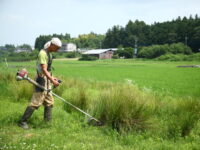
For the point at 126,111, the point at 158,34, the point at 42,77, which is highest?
the point at 158,34

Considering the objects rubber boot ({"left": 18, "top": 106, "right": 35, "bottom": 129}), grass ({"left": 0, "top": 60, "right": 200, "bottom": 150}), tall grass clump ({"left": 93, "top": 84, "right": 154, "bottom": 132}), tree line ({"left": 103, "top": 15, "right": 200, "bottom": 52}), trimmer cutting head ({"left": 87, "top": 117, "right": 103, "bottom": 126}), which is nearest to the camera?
grass ({"left": 0, "top": 60, "right": 200, "bottom": 150})

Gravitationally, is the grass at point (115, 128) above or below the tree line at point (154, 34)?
below

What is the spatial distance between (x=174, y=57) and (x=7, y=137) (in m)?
57.1

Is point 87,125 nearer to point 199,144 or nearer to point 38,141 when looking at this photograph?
point 38,141

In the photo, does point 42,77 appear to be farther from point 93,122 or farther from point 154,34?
point 154,34

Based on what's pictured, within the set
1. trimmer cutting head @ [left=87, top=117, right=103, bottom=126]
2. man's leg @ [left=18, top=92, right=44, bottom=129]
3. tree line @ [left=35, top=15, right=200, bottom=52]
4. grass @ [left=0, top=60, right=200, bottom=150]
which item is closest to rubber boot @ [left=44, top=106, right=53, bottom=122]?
grass @ [left=0, top=60, right=200, bottom=150]

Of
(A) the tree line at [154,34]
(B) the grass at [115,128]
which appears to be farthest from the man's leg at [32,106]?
(A) the tree line at [154,34]

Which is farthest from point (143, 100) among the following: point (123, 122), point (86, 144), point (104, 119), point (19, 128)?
point (19, 128)

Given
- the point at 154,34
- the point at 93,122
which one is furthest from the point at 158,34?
the point at 93,122

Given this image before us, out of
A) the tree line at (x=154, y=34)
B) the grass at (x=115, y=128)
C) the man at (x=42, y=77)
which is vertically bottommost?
the grass at (x=115, y=128)

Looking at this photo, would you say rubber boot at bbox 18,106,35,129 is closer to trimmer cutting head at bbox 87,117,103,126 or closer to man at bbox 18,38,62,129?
man at bbox 18,38,62,129

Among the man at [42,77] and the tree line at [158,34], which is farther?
the tree line at [158,34]

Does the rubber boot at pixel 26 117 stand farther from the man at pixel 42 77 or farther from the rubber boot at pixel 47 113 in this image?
the rubber boot at pixel 47 113

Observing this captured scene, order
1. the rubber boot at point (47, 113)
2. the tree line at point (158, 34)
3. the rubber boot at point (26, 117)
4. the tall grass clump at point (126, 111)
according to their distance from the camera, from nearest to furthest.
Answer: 1. the tall grass clump at point (126, 111)
2. the rubber boot at point (26, 117)
3. the rubber boot at point (47, 113)
4. the tree line at point (158, 34)
